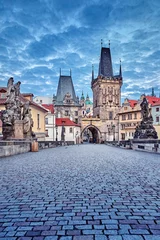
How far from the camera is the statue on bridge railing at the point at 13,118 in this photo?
14666mm

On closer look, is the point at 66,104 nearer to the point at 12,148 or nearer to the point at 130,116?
the point at 130,116

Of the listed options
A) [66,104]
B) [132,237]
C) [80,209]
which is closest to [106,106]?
[66,104]

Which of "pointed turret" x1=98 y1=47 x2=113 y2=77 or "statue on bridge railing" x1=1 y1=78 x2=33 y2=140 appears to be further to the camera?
"pointed turret" x1=98 y1=47 x2=113 y2=77

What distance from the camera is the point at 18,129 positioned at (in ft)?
51.8

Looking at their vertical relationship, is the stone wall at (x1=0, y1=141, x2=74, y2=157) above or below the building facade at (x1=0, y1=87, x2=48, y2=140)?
below

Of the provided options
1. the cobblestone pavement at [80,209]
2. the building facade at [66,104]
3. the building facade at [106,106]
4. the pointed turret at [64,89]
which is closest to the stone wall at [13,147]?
the cobblestone pavement at [80,209]

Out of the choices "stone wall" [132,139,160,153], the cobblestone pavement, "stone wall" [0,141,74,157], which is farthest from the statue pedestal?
the cobblestone pavement

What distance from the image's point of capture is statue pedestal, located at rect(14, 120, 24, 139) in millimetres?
15602

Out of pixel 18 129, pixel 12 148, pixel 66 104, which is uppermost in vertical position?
pixel 66 104

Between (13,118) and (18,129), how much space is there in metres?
1.16

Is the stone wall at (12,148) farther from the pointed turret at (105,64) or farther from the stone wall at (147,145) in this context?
the pointed turret at (105,64)

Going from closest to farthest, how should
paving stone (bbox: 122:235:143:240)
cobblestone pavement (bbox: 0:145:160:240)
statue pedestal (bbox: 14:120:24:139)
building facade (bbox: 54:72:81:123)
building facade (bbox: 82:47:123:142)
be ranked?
paving stone (bbox: 122:235:143:240) < cobblestone pavement (bbox: 0:145:160:240) < statue pedestal (bbox: 14:120:24:139) < building facade (bbox: 82:47:123:142) < building facade (bbox: 54:72:81:123)

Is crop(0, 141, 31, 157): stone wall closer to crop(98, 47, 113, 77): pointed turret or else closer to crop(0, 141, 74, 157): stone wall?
crop(0, 141, 74, 157): stone wall

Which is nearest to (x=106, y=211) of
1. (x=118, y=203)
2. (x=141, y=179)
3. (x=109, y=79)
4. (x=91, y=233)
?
(x=118, y=203)
